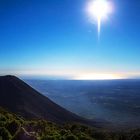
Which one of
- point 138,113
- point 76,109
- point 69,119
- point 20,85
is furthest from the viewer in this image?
point 76,109

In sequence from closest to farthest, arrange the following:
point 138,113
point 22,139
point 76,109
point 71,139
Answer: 1. point 22,139
2. point 71,139
3. point 138,113
4. point 76,109

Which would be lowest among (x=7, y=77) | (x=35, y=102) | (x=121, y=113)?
(x=121, y=113)

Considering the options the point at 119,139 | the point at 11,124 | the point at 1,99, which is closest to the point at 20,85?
the point at 1,99

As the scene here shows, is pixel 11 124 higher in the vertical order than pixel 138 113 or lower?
higher

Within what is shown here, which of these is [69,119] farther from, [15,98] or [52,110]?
[15,98]

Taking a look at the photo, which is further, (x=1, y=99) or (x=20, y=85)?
(x=20, y=85)

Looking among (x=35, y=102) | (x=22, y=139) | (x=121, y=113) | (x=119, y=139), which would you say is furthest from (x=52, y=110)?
(x=22, y=139)
